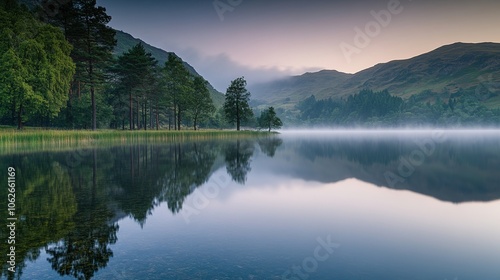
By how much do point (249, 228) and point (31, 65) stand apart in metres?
65.6

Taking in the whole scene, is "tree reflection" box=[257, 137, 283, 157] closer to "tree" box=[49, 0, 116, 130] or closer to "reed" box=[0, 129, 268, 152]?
"reed" box=[0, 129, 268, 152]

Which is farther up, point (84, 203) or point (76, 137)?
point (76, 137)

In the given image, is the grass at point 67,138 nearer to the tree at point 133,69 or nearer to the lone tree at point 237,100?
the tree at point 133,69

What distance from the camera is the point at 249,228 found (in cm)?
1177

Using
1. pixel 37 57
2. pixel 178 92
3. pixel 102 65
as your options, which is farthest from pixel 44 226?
pixel 178 92

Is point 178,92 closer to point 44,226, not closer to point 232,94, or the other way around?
point 232,94

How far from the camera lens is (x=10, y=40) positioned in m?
58.3

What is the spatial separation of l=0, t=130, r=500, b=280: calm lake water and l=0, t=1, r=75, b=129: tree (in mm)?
43745

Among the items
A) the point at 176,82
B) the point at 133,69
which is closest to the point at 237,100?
the point at 176,82

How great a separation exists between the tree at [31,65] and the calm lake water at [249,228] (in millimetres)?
43745

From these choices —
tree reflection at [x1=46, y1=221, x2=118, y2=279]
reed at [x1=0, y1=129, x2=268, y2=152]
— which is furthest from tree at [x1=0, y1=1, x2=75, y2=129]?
tree reflection at [x1=46, y1=221, x2=118, y2=279]

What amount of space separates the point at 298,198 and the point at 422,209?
631cm

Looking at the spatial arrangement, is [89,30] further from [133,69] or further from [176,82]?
[176,82]

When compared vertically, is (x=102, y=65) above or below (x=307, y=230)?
above
